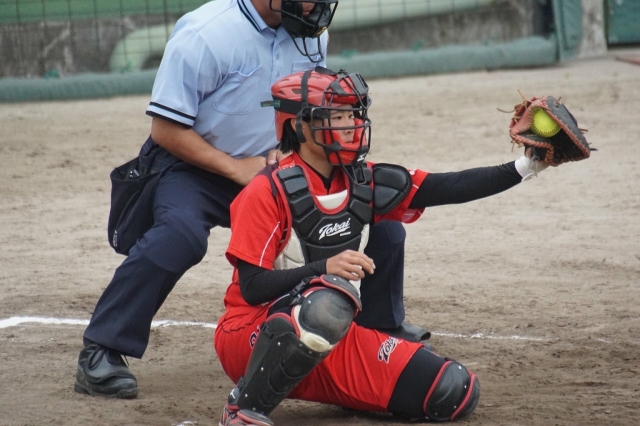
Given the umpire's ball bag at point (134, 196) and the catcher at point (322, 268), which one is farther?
the umpire's ball bag at point (134, 196)

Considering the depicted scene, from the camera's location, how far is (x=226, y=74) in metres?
3.72

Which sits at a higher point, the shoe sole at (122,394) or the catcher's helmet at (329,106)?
the catcher's helmet at (329,106)

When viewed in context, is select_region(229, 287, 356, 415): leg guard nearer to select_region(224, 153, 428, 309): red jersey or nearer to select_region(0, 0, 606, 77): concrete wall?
select_region(224, 153, 428, 309): red jersey

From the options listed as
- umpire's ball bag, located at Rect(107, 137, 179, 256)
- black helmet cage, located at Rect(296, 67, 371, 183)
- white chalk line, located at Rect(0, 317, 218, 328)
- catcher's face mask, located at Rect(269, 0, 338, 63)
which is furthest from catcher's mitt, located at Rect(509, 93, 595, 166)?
white chalk line, located at Rect(0, 317, 218, 328)

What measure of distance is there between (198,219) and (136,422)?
794mm

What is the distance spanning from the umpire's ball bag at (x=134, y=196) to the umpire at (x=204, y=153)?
0.03 metres

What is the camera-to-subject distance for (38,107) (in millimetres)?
9141

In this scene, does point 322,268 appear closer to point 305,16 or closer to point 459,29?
point 305,16

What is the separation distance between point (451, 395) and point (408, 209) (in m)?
0.68

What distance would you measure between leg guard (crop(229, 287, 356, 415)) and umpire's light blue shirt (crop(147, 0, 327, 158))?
1.05 m

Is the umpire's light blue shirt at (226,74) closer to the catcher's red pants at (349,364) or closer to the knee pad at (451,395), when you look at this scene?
the catcher's red pants at (349,364)

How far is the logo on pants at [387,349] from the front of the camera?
3.17 m

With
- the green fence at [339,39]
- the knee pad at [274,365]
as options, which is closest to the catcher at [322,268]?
the knee pad at [274,365]

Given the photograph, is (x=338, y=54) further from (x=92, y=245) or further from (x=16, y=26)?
(x=92, y=245)
